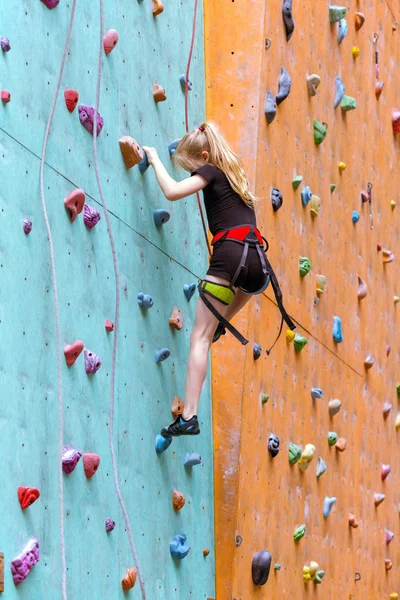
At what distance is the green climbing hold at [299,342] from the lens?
5.37 metres

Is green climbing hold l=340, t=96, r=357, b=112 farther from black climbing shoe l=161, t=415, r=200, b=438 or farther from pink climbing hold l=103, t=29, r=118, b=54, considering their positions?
black climbing shoe l=161, t=415, r=200, b=438

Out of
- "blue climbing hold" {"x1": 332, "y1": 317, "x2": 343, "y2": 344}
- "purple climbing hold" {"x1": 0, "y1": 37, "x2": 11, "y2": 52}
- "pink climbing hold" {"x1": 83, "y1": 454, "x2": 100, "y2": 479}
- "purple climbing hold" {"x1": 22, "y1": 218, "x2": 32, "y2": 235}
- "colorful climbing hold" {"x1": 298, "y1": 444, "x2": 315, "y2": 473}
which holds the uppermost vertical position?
"purple climbing hold" {"x1": 0, "y1": 37, "x2": 11, "y2": 52}

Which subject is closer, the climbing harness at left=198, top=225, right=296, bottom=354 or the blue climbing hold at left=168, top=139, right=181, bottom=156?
the climbing harness at left=198, top=225, right=296, bottom=354

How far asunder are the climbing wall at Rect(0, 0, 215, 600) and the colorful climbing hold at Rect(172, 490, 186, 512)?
2cm

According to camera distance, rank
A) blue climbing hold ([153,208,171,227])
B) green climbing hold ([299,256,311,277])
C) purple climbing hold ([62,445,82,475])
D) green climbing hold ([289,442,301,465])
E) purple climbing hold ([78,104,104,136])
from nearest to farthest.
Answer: purple climbing hold ([62,445,82,475]) < purple climbing hold ([78,104,104,136]) < blue climbing hold ([153,208,171,227]) < green climbing hold ([289,442,301,465]) < green climbing hold ([299,256,311,277])

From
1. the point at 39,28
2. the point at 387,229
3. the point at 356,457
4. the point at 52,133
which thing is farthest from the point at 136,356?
the point at 387,229

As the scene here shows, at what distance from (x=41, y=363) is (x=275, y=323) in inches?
81.6

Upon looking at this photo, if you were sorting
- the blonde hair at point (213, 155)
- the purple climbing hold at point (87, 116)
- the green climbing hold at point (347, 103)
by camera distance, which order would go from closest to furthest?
the purple climbing hold at point (87, 116)
the blonde hair at point (213, 155)
the green climbing hold at point (347, 103)

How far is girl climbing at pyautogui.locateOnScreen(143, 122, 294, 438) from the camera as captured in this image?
4.00m

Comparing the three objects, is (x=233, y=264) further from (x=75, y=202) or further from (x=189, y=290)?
(x=75, y=202)

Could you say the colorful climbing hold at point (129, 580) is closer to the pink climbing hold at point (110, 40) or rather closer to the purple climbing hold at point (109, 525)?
the purple climbing hold at point (109, 525)

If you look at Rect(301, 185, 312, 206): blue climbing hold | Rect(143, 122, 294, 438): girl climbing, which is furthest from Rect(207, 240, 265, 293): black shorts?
Rect(301, 185, 312, 206): blue climbing hold

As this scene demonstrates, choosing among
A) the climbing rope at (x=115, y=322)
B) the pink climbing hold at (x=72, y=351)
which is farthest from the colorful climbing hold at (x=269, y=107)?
the pink climbing hold at (x=72, y=351)

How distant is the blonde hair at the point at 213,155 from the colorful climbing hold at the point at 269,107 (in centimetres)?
93
